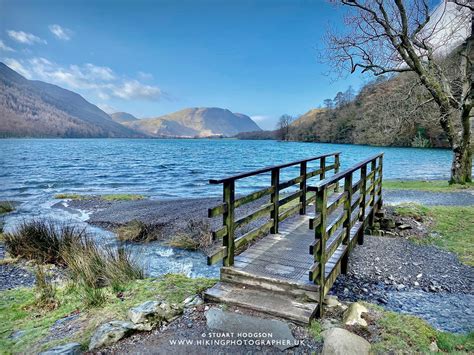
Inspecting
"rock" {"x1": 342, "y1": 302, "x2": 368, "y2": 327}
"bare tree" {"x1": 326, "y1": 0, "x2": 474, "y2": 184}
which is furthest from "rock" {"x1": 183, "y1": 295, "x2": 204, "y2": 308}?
"bare tree" {"x1": 326, "y1": 0, "x2": 474, "y2": 184}

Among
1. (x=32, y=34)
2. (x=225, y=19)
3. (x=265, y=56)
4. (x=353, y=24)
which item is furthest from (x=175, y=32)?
(x=32, y=34)

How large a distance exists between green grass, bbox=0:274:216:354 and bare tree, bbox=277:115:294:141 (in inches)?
5452

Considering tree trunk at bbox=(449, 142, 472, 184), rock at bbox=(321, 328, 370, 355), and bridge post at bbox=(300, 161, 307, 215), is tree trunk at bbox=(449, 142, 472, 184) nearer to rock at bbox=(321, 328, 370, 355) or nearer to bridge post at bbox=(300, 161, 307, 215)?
bridge post at bbox=(300, 161, 307, 215)

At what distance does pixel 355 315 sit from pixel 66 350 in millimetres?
3481

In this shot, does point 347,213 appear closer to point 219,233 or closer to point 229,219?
point 229,219

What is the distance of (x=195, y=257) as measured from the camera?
8797mm

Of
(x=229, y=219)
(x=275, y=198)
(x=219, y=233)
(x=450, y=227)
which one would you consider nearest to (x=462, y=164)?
(x=450, y=227)

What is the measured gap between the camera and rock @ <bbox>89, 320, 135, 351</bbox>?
149 inches

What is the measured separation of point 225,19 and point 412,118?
39124 mm

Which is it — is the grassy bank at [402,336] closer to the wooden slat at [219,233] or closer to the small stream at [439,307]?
the small stream at [439,307]

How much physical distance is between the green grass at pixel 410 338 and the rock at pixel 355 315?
198mm

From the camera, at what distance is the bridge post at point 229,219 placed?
492 cm

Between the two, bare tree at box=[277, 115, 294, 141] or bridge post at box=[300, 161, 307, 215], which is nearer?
bridge post at box=[300, 161, 307, 215]

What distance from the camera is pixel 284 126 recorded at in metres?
151
